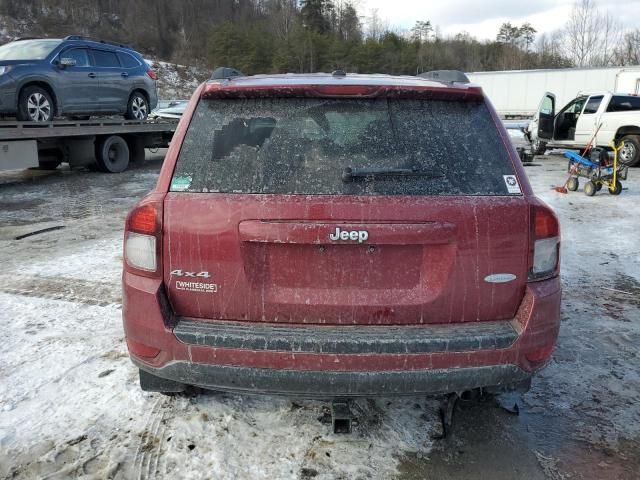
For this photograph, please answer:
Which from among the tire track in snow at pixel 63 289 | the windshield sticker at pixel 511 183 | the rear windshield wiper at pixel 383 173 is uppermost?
the rear windshield wiper at pixel 383 173

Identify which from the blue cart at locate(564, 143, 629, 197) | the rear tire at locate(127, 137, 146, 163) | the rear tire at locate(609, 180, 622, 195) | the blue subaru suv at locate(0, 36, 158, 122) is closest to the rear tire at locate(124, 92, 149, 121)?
the blue subaru suv at locate(0, 36, 158, 122)

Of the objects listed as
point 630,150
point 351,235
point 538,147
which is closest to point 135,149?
point 538,147

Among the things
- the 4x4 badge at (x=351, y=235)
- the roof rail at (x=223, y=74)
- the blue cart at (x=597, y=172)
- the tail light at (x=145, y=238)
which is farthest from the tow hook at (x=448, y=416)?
the blue cart at (x=597, y=172)

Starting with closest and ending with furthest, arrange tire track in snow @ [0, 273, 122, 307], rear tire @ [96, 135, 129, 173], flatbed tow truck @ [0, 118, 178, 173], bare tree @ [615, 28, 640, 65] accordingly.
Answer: tire track in snow @ [0, 273, 122, 307] → flatbed tow truck @ [0, 118, 178, 173] → rear tire @ [96, 135, 129, 173] → bare tree @ [615, 28, 640, 65]

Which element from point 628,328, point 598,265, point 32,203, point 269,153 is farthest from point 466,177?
point 32,203

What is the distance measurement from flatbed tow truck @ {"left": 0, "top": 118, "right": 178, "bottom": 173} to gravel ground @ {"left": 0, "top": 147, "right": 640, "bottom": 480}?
6.25m

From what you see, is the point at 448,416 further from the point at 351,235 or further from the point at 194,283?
the point at 194,283

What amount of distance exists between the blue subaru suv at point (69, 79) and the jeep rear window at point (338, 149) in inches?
359

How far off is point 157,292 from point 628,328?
3.65 meters

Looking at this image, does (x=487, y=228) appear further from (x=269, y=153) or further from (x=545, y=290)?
(x=269, y=153)

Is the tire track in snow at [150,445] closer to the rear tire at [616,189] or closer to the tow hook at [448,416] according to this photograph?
the tow hook at [448,416]

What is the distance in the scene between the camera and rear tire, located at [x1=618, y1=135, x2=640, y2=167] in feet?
47.7

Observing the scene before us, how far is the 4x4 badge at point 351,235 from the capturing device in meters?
2.21

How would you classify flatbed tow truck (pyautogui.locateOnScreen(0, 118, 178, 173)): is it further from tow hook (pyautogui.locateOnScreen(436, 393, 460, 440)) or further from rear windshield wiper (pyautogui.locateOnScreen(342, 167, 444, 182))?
tow hook (pyautogui.locateOnScreen(436, 393, 460, 440))
